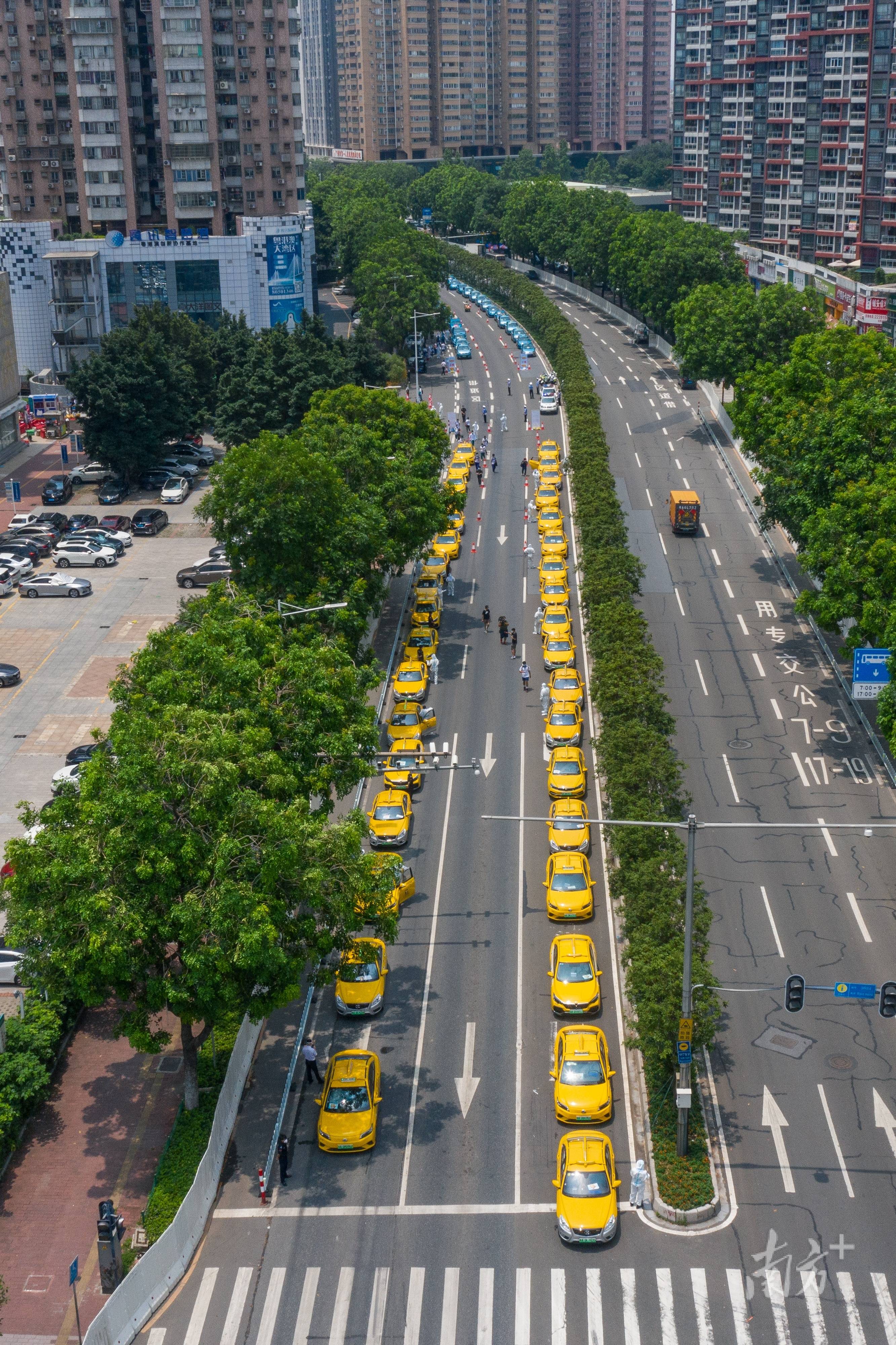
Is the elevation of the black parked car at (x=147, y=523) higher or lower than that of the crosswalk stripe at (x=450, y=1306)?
higher

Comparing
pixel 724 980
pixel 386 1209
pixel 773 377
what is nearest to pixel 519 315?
pixel 773 377

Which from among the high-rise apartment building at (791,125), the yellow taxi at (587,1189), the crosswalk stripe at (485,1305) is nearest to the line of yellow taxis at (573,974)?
the yellow taxi at (587,1189)

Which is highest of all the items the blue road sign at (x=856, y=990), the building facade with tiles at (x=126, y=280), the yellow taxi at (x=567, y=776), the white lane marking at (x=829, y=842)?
the building facade with tiles at (x=126, y=280)

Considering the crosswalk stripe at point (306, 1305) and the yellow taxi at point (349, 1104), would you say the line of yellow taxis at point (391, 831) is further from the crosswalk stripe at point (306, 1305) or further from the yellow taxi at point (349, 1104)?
the crosswalk stripe at point (306, 1305)

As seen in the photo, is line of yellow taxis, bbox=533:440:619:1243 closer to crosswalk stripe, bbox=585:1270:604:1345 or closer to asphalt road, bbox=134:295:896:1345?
asphalt road, bbox=134:295:896:1345

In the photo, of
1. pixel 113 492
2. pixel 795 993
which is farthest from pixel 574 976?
pixel 113 492

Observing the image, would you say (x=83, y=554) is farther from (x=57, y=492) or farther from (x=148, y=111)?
(x=148, y=111)

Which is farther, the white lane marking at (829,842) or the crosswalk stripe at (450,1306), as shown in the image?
the white lane marking at (829,842)

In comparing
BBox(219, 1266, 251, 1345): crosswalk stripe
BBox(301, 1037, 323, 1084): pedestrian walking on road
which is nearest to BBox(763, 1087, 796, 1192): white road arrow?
BBox(301, 1037, 323, 1084): pedestrian walking on road
